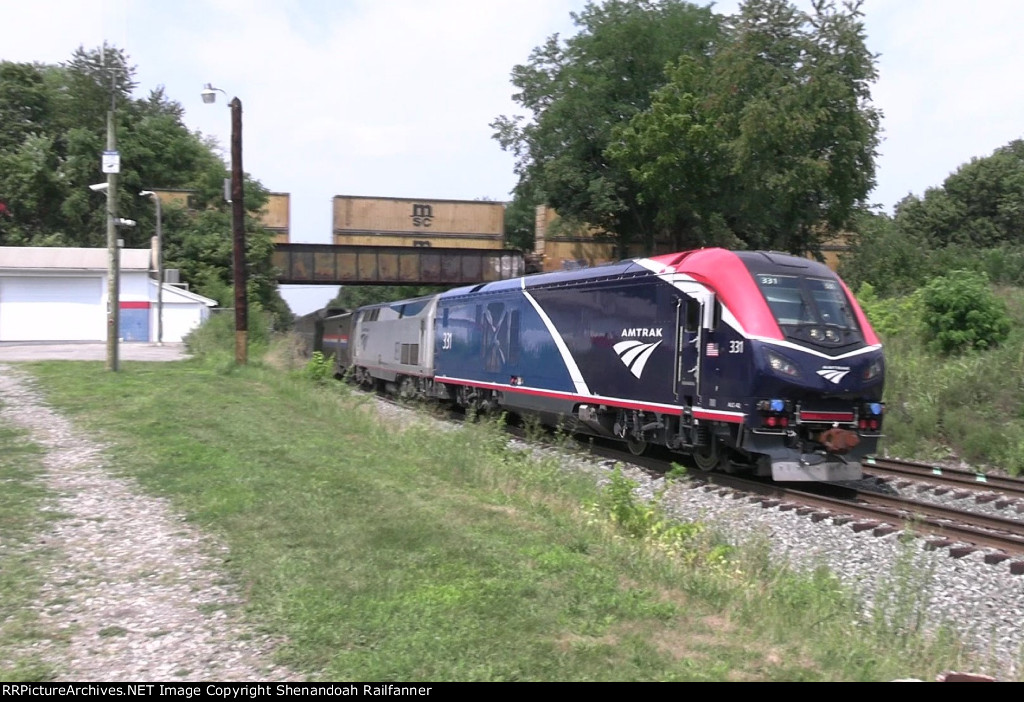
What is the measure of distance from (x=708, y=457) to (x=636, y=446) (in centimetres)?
163

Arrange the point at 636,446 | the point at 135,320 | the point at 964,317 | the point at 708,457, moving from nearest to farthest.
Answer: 1. the point at 708,457
2. the point at 636,446
3. the point at 964,317
4. the point at 135,320

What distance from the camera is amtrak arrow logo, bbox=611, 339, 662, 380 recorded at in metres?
13.7

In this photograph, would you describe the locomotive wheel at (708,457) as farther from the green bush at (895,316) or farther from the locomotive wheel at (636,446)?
the green bush at (895,316)

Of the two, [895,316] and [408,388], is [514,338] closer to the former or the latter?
[408,388]

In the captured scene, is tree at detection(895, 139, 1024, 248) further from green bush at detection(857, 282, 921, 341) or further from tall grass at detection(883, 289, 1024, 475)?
tall grass at detection(883, 289, 1024, 475)

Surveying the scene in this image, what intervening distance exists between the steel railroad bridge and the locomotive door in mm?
37742

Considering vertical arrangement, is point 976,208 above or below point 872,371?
above

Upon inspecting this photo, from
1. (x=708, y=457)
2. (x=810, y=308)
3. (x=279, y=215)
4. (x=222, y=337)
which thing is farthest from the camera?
(x=279, y=215)

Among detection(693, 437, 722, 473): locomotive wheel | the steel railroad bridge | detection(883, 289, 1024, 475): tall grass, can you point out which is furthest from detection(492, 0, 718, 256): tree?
detection(693, 437, 722, 473): locomotive wheel

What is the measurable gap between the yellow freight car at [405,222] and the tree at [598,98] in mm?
11830

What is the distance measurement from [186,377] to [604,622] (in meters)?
16.7

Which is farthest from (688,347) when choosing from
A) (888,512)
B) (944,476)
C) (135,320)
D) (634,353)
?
(135,320)

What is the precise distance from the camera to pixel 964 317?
799 inches

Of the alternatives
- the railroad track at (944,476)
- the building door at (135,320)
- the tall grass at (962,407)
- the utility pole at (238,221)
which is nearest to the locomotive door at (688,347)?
the railroad track at (944,476)
